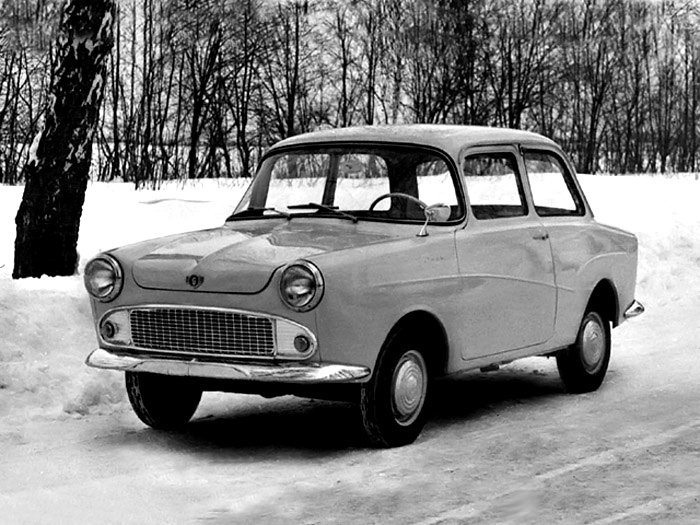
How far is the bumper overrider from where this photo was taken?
6.75 meters

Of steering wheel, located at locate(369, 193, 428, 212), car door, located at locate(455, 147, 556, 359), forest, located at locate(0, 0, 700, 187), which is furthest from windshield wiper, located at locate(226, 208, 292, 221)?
forest, located at locate(0, 0, 700, 187)

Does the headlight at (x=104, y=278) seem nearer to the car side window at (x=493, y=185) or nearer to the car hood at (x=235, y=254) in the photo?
the car hood at (x=235, y=254)

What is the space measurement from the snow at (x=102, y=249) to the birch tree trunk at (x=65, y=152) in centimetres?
31

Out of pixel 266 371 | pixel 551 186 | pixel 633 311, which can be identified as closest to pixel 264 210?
pixel 266 371

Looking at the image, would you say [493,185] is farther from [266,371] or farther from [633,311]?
[266,371]

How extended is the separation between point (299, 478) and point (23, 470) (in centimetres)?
143

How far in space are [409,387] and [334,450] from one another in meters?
0.53

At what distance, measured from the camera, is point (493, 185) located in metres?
8.70

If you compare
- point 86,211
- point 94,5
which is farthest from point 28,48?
point 94,5

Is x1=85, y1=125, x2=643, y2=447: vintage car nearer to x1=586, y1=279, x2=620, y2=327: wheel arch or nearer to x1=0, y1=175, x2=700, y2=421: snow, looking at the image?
x1=586, y1=279, x2=620, y2=327: wheel arch

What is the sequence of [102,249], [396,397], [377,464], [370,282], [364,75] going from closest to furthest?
1. [377,464]
2. [370,282]
3. [396,397]
4. [102,249]
5. [364,75]

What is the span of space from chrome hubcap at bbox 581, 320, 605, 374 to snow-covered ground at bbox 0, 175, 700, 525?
207 millimetres

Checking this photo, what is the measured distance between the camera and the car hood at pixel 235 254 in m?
6.88

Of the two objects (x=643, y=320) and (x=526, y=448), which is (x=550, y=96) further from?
(x=526, y=448)
